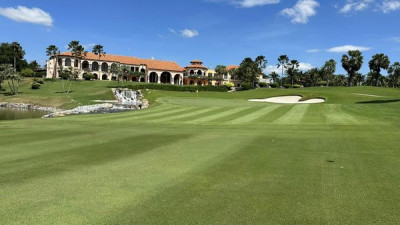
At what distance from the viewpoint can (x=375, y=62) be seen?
116062 millimetres

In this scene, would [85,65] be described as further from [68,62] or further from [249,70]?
[249,70]

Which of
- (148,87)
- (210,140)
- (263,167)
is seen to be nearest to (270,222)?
(263,167)

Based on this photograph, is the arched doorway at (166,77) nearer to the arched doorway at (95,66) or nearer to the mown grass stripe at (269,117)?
the arched doorway at (95,66)

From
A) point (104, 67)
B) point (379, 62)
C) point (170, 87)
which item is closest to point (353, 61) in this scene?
point (379, 62)

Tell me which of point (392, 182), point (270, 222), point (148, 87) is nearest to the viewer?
point (270, 222)

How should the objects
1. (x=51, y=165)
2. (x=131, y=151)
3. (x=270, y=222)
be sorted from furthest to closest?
1. (x=131, y=151)
2. (x=51, y=165)
3. (x=270, y=222)

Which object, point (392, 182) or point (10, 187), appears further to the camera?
point (392, 182)

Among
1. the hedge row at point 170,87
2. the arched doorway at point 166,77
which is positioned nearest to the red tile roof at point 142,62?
the arched doorway at point 166,77

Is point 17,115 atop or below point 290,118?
below

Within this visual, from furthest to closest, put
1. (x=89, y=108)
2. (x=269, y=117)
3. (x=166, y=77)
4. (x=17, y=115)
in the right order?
(x=166, y=77) < (x=89, y=108) < (x=17, y=115) < (x=269, y=117)

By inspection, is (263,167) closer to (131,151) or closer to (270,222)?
(270,222)

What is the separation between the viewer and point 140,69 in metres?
128

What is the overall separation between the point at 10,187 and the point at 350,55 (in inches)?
4880

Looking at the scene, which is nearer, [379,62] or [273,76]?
[379,62]
